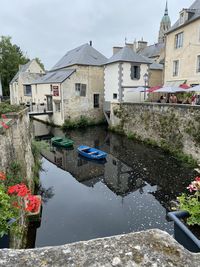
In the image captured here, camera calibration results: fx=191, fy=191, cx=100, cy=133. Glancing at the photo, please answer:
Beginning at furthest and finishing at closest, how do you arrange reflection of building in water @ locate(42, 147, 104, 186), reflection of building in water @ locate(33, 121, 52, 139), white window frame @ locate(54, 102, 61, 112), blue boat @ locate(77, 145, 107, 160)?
white window frame @ locate(54, 102, 61, 112) → reflection of building in water @ locate(33, 121, 52, 139) → blue boat @ locate(77, 145, 107, 160) → reflection of building in water @ locate(42, 147, 104, 186)

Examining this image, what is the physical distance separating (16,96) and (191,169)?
3197 centimetres

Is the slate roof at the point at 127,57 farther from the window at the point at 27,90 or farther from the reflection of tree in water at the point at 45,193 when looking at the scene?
the window at the point at 27,90

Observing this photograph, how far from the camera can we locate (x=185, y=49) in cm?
1656

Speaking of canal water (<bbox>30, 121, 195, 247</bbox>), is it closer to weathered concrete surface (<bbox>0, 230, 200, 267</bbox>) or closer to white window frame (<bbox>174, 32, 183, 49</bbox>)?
weathered concrete surface (<bbox>0, 230, 200, 267</bbox>)

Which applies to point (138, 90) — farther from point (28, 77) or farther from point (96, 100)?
point (28, 77)

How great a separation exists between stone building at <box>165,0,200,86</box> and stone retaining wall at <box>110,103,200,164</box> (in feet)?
15.3

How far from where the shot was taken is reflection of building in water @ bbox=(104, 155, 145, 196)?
9.58m

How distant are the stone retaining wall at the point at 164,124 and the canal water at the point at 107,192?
106 cm

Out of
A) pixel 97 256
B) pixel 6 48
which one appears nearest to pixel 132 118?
pixel 97 256

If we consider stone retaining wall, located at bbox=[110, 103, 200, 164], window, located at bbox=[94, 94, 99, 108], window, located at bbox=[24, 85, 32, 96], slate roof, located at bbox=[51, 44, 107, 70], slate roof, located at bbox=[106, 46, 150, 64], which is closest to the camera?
stone retaining wall, located at bbox=[110, 103, 200, 164]

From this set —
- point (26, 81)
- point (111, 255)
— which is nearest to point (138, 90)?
point (111, 255)

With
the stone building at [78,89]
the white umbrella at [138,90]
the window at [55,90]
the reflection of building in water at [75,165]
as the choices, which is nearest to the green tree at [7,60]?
the stone building at [78,89]

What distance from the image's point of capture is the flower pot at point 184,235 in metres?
1.74

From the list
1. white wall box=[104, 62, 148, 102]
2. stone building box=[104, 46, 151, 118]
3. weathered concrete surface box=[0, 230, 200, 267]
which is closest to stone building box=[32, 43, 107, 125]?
white wall box=[104, 62, 148, 102]
